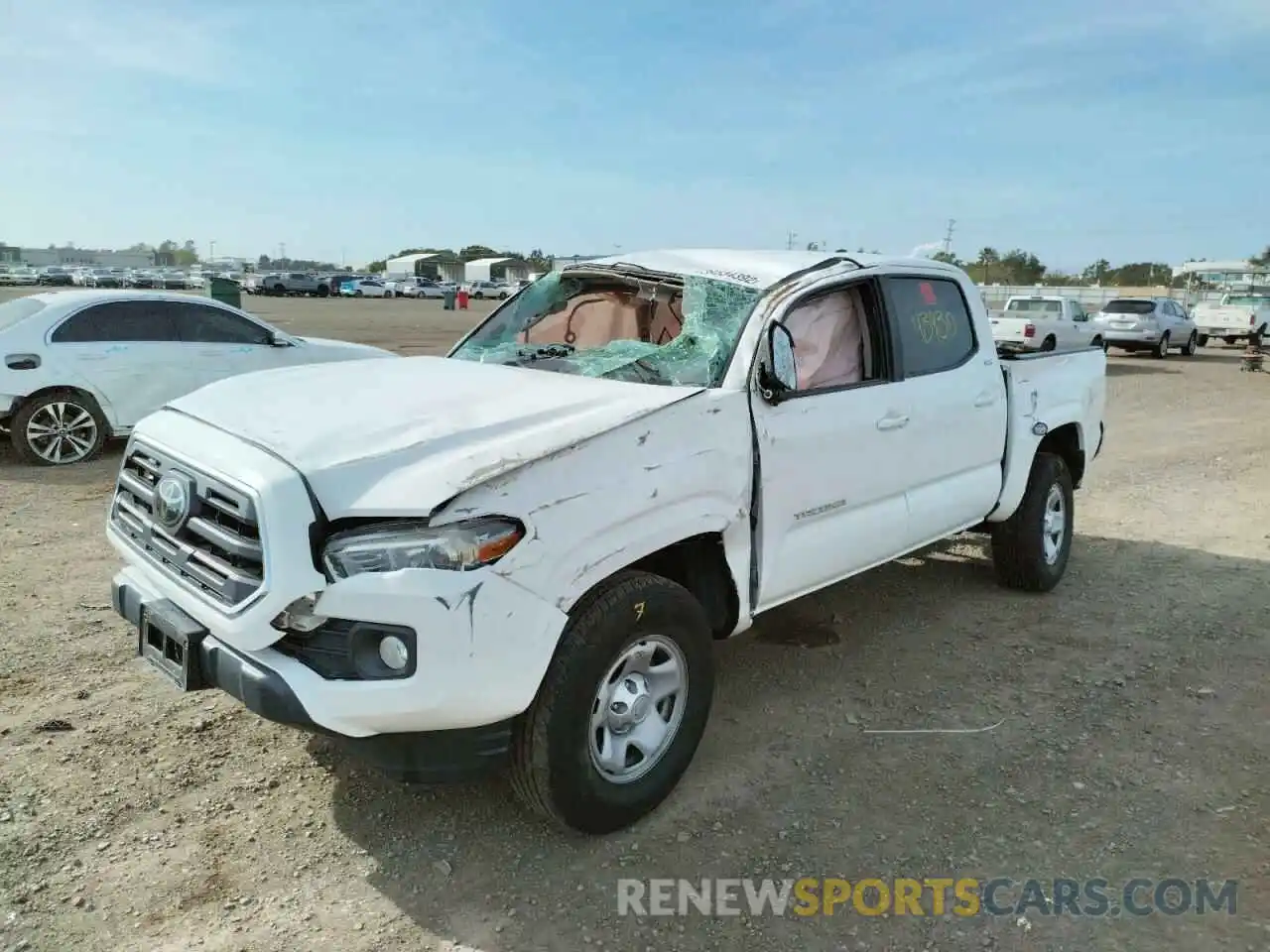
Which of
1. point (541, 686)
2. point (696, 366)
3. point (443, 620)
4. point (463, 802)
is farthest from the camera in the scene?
point (696, 366)

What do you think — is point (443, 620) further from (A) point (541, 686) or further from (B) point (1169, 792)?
(B) point (1169, 792)

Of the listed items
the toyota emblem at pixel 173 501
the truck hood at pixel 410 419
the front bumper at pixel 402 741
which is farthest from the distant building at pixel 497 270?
the front bumper at pixel 402 741

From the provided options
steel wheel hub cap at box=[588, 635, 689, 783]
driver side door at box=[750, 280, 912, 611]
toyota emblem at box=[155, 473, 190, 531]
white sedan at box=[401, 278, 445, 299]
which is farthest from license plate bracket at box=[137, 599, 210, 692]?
white sedan at box=[401, 278, 445, 299]

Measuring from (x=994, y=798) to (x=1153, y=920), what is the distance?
2.29 feet

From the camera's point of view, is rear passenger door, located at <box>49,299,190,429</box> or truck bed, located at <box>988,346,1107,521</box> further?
rear passenger door, located at <box>49,299,190,429</box>

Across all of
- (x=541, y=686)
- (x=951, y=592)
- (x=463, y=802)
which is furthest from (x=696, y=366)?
(x=951, y=592)

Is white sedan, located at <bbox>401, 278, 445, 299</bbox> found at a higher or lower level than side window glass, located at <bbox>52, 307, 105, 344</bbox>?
higher

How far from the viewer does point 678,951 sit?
8.93 feet

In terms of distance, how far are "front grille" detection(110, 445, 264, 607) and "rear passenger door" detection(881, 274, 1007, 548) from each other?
9.15ft

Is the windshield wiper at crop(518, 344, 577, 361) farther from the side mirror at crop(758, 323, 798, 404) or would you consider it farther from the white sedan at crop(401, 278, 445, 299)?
the white sedan at crop(401, 278, 445, 299)

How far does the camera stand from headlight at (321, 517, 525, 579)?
264 cm

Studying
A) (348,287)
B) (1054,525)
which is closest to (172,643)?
(1054,525)

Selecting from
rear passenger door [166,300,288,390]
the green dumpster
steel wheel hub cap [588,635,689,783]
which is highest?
the green dumpster

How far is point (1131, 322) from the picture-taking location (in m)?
25.0
